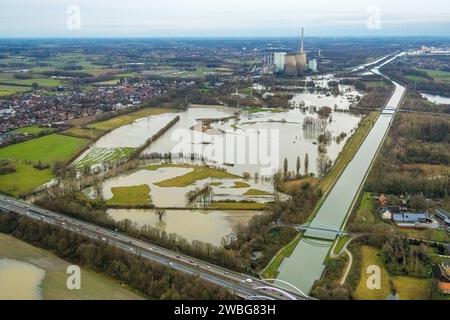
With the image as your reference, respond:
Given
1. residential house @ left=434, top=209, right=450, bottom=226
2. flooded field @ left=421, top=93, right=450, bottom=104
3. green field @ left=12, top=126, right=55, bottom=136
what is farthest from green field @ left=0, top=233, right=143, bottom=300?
flooded field @ left=421, top=93, right=450, bottom=104

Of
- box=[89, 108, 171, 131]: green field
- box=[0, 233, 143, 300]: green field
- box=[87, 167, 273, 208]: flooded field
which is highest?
box=[89, 108, 171, 131]: green field

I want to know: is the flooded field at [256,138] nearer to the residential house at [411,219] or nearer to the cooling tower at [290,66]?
the residential house at [411,219]

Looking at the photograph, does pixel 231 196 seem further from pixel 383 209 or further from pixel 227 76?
pixel 227 76

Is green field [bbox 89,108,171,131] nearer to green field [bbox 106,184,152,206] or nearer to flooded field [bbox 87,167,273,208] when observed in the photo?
flooded field [bbox 87,167,273,208]

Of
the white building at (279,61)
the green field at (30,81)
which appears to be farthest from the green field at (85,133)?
the white building at (279,61)

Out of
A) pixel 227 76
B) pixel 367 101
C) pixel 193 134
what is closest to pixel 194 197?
pixel 193 134
